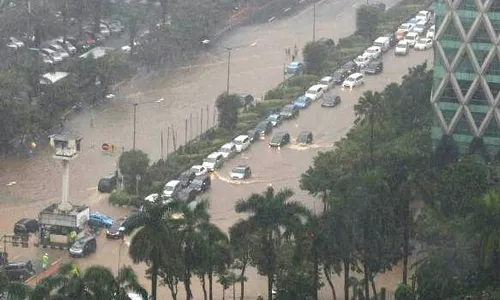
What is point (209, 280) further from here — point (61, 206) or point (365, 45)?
point (365, 45)

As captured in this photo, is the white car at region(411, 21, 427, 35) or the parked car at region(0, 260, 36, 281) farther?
the white car at region(411, 21, 427, 35)

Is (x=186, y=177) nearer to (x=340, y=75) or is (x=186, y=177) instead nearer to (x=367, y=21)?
(x=340, y=75)

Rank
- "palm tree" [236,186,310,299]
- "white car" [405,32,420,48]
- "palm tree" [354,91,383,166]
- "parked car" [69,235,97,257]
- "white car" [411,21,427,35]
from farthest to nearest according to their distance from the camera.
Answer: "white car" [411,21,427,35], "white car" [405,32,420,48], "palm tree" [354,91,383,166], "parked car" [69,235,97,257], "palm tree" [236,186,310,299]

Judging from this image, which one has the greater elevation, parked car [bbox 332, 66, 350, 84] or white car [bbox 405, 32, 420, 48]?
white car [bbox 405, 32, 420, 48]

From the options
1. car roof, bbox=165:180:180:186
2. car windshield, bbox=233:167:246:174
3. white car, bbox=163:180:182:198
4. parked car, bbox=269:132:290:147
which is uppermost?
parked car, bbox=269:132:290:147

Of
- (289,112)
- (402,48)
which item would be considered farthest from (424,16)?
(289,112)

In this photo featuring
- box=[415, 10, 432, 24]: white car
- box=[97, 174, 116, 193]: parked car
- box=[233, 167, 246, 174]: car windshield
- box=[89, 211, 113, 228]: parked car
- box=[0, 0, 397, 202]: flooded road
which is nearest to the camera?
box=[89, 211, 113, 228]: parked car

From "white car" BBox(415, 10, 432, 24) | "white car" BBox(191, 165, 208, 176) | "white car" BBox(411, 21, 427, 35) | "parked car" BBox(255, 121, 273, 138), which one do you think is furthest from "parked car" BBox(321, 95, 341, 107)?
"white car" BBox(415, 10, 432, 24)

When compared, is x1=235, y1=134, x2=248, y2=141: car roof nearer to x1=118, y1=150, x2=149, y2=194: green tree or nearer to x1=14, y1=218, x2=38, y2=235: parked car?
x1=118, y1=150, x2=149, y2=194: green tree
